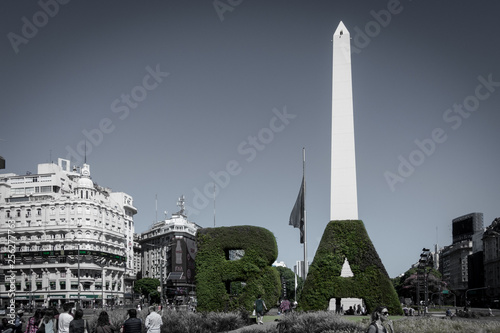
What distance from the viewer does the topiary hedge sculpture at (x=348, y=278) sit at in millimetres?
28422

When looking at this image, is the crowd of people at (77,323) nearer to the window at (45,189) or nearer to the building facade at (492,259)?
the window at (45,189)

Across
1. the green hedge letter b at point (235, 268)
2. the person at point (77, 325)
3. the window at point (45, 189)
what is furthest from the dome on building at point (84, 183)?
the person at point (77, 325)

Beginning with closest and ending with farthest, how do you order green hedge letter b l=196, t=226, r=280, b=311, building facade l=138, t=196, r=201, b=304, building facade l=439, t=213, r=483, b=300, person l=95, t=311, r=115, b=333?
1. person l=95, t=311, r=115, b=333
2. green hedge letter b l=196, t=226, r=280, b=311
3. building facade l=138, t=196, r=201, b=304
4. building facade l=439, t=213, r=483, b=300

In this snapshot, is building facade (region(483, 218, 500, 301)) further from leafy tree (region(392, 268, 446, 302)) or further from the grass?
the grass

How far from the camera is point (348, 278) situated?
2888cm

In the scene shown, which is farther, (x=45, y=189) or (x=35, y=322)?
(x=45, y=189)

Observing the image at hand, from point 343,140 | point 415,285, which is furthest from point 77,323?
point 415,285

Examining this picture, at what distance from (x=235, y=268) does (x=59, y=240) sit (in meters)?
86.1

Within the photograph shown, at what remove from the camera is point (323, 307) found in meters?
28.7

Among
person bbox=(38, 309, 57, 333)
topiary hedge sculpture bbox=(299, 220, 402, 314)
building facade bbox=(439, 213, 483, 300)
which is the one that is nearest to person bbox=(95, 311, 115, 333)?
person bbox=(38, 309, 57, 333)

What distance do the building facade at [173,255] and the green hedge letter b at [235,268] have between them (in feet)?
302

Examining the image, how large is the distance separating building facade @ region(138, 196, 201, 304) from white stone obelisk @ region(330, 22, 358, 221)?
3392 inches

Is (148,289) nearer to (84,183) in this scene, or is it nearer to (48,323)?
(84,183)

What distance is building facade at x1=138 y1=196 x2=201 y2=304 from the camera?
134 meters
